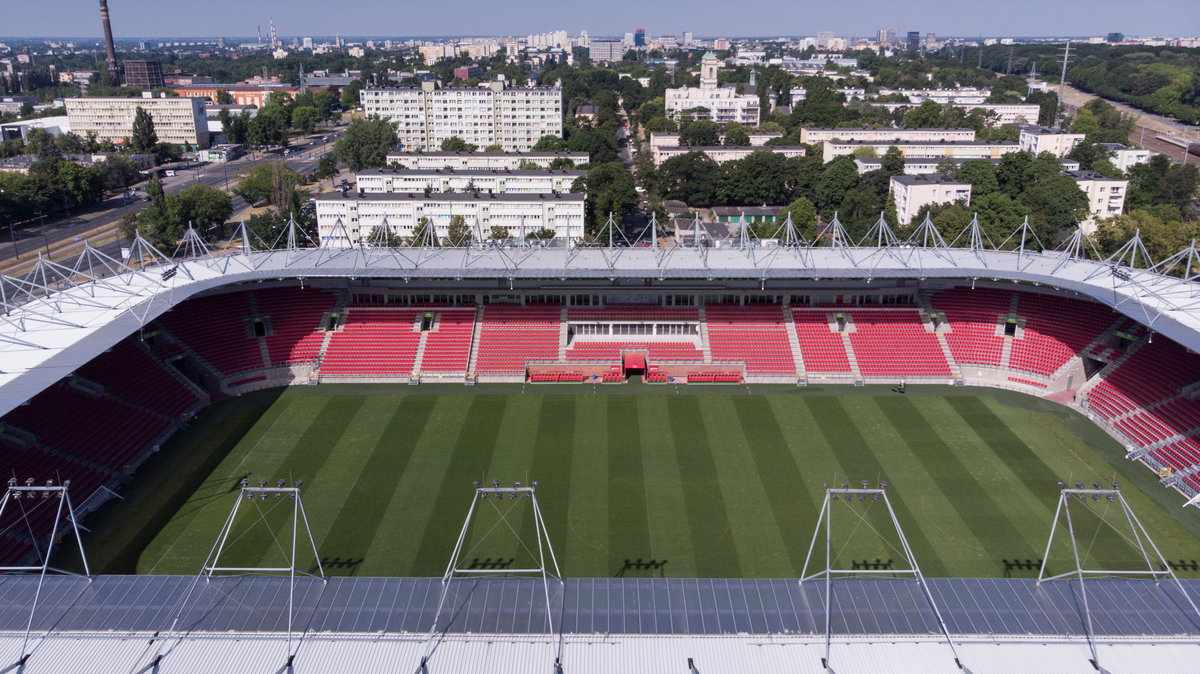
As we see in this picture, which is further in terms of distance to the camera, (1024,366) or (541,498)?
(1024,366)

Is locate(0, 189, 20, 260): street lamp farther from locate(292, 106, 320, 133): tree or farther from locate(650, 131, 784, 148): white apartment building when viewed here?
locate(650, 131, 784, 148): white apartment building

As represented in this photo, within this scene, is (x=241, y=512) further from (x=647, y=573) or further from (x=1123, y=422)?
(x=1123, y=422)

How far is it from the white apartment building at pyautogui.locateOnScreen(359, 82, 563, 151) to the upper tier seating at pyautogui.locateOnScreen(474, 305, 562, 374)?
7842 centimetres

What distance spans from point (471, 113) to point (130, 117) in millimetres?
54108

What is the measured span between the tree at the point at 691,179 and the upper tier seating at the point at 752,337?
41.7m

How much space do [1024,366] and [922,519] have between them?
54.2 feet

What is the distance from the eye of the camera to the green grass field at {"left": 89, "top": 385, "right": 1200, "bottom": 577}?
25891 mm

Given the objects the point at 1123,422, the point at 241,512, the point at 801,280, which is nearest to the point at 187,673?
the point at 241,512

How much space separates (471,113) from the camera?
11575 cm

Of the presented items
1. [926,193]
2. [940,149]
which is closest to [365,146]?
[926,193]

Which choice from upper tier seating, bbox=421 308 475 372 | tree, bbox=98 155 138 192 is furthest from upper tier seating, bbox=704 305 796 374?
tree, bbox=98 155 138 192

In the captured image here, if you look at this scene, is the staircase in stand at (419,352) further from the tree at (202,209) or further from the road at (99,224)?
the road at (99,224)

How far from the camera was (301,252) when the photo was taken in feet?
142

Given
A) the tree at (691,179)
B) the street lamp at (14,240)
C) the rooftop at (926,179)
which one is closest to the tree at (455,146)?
the tree at (691,179)
